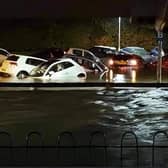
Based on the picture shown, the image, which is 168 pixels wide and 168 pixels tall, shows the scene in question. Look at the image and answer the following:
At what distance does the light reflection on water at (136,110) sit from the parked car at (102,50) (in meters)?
1.93

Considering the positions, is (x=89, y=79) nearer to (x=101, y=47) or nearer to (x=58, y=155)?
(x=101, y=47)

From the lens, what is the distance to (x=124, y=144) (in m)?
14.6

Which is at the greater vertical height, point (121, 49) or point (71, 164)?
point (121, 49)

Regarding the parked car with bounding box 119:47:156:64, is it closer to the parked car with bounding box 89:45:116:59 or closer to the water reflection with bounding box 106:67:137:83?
the parked car with bounding box 89:45:116:59

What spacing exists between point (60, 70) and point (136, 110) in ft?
37.4

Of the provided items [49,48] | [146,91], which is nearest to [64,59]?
[49,48]

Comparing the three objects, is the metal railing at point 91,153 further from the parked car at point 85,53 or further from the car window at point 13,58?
the parked car at point 85,53

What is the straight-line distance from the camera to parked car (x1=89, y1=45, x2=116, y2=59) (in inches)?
1194

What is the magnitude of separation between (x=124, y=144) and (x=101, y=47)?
16660 mm

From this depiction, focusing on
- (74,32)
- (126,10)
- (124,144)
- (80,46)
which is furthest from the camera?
(80,46)

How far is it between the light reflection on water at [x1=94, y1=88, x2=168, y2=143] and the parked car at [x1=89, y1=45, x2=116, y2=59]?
76.0 inches

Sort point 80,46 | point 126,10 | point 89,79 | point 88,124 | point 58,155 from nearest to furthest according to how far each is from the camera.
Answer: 1. point 58,155
2. point 126,10
3. point 88,124
4. point 80,46
5. point 89,79

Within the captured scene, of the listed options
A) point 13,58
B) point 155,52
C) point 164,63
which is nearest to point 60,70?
point 13,58

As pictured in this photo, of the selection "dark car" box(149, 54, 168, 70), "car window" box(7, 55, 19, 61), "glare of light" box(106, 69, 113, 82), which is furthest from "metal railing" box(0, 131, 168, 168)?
"glare of light" box(106, 69, 113, 82)
